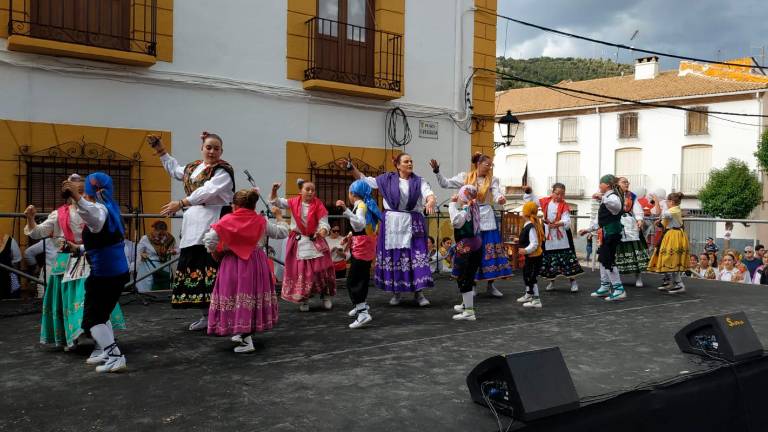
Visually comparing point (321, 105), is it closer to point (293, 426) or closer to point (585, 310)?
point (585, 310)

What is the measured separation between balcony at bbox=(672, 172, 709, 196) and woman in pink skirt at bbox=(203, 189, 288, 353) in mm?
29710

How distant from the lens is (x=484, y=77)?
497 inches

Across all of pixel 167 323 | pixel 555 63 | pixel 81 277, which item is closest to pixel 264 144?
pixel 167 323

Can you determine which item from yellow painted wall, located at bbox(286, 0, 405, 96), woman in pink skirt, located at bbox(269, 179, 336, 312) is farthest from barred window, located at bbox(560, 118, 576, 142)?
woman in pink skirt, located at bbox(269, 179, 336, 312)

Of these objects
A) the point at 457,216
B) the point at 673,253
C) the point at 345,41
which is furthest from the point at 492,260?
the point at 345,41

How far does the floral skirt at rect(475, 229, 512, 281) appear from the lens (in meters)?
7.89

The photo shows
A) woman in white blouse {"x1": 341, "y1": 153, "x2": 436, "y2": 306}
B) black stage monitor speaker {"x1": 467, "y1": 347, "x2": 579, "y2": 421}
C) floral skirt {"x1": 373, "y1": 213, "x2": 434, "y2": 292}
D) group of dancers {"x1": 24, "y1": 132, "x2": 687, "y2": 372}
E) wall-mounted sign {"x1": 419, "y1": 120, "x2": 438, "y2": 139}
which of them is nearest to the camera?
black stage monitor speaker {"x1": 467, "y1": 347, "x2": 579, "y2": 421}

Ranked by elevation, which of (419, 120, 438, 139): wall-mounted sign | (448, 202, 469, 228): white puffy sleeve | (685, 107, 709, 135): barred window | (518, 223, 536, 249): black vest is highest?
(685, 107, 709, 135): barred window

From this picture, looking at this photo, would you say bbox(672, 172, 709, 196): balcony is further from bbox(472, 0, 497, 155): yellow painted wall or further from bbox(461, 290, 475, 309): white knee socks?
bbox(461, 290, 475, 309): white knee socks

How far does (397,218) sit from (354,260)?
2.86ft

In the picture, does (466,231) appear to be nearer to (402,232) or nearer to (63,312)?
(402,232)

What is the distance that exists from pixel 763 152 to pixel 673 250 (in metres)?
22.8

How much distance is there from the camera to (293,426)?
3391 mm

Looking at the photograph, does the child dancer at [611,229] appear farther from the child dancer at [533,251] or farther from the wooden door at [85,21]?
the wooden door at [85,21]
